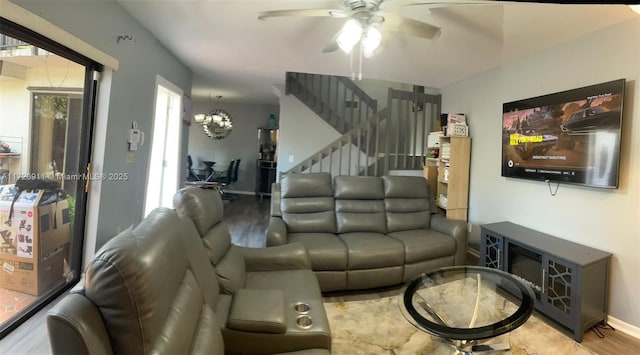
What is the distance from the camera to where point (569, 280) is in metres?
2.20

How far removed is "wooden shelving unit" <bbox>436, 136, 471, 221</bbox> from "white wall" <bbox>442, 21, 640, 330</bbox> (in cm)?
16

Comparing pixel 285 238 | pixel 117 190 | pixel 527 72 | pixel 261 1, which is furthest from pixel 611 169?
pixel 117 190

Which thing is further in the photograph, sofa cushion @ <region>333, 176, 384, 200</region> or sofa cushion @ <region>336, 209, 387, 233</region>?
sofa cushion @ <region>333, 176, 384, 200</region>

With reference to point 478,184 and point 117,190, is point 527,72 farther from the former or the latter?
point 117,190

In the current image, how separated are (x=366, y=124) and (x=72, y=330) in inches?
169

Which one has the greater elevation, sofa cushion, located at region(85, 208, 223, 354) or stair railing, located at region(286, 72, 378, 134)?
stair railing, located at region(286, 72, 378, 134)

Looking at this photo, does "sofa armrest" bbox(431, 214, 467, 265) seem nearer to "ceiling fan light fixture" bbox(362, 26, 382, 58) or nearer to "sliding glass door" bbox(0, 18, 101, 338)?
"ceiling fan light fixture" bbox(362, 26, 382, 58)

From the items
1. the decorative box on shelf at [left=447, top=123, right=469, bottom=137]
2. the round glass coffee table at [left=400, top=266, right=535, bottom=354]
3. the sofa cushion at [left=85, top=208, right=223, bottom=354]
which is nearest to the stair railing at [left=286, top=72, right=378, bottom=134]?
the decorative box on shelf at [left=447, top=123, right=469, bottom=137]

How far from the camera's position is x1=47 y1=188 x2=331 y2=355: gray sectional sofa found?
825mm

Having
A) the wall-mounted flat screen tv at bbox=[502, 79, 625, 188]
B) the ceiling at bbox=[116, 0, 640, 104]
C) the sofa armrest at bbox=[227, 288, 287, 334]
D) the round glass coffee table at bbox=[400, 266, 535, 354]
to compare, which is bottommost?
the round glass coffee table at bbox=[400, 266, 535, 354]

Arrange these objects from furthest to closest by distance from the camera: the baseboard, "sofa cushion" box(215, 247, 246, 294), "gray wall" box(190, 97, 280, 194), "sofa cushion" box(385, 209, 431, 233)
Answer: "gray wall" box(190, 97, 280, 194) → "sofa cushion" box(385, 209, 431, 233) → the baseboard → "sofa cushion" box(215, 247, 246, 294)

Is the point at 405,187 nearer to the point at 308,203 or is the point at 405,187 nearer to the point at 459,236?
the point at 459,236

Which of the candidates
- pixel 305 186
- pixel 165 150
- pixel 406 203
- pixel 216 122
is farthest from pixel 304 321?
pixel 216 122

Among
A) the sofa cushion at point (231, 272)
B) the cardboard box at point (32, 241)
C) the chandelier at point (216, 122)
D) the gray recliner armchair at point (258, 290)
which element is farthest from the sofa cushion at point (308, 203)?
the chandelier at point (216, 122)
